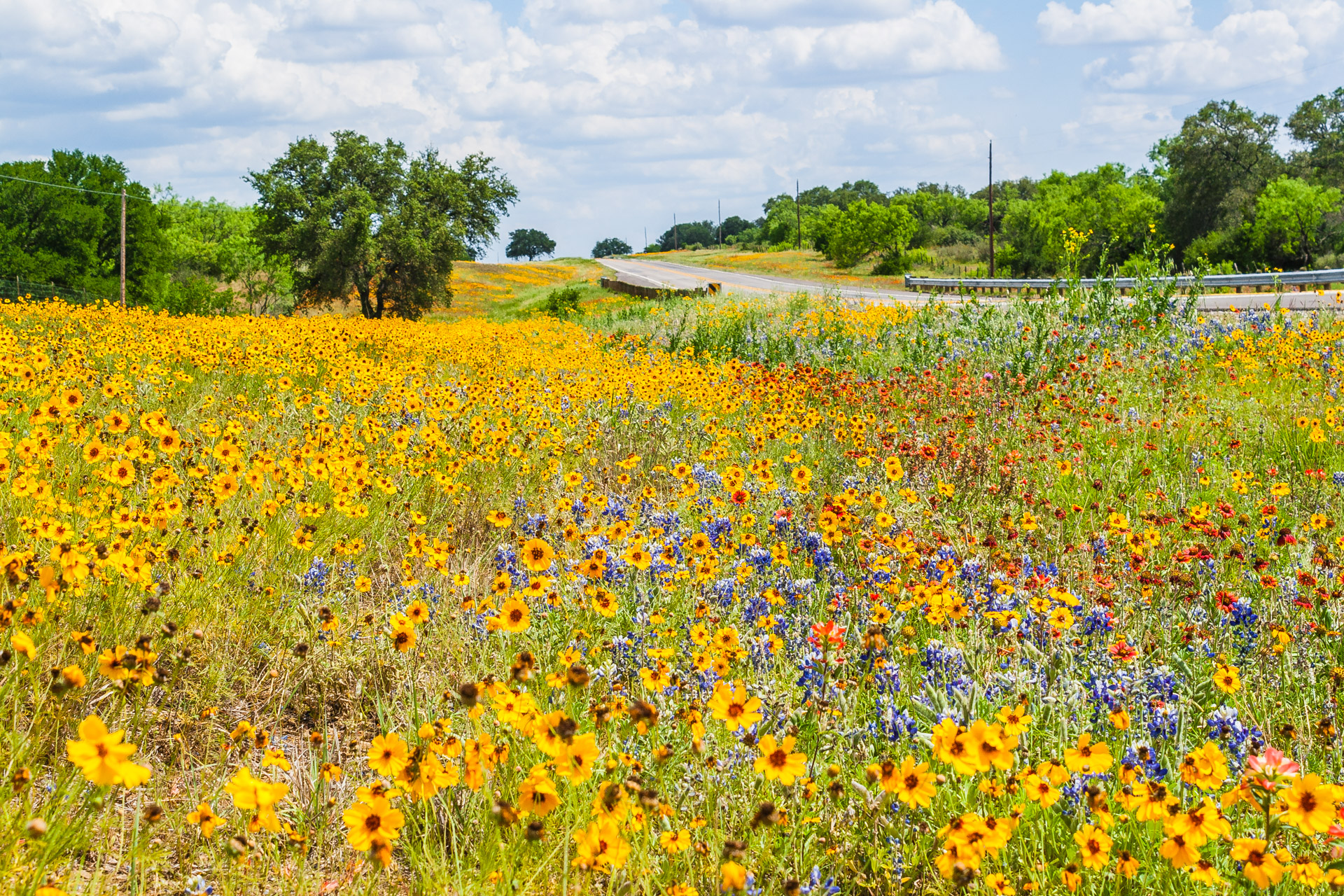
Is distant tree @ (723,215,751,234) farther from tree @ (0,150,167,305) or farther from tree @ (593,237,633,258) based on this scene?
tree @ (0,150,167,305)

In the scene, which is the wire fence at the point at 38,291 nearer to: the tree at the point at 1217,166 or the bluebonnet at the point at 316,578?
the bluebonnet at the point at 316,578

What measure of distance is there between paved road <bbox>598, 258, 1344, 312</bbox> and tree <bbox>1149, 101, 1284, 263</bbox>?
21.6 meters

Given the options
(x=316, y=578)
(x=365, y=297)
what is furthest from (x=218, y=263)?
(x=316, y=578)

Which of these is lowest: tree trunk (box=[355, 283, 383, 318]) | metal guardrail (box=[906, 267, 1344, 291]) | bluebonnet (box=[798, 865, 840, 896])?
bluebonnet (box=[798, 865, 840, 896])

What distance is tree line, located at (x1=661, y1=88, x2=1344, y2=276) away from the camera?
131ft

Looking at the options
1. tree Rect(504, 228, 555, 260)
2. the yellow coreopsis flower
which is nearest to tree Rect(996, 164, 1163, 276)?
the yellow coreopsis flower

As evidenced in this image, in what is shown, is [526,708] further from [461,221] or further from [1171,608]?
[461,221]

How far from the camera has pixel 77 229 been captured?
1791 inches

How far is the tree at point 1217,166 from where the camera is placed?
45094 millimetres

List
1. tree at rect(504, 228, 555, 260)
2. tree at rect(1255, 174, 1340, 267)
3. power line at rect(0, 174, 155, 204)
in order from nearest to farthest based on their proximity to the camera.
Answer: tree at rect(1255, 174, 1340, 267), power line at rect(0, 174, 155, 204), tree at rect(504, 228, 555, 260)

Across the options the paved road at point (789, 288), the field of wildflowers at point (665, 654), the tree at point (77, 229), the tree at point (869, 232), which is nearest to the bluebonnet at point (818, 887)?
the field of wildflowers at point (665, 654)

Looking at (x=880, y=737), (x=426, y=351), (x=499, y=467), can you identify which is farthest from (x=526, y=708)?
(x=426, y=351)

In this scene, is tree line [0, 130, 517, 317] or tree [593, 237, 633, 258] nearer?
tree line [0, 130, 517, 317]

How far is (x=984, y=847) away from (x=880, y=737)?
35.5 inches
